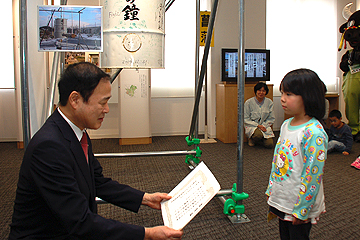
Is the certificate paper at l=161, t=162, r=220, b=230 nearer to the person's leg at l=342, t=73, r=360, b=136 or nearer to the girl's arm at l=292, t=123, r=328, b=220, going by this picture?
the girl's arm at l=292, t=123, r=328, b=220

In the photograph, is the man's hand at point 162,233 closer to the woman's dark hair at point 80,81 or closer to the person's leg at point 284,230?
the woman's dark hair at point 80,81

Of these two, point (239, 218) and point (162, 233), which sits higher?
point (162, 233)

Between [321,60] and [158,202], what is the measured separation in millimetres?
5575

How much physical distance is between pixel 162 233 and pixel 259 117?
3791 mm

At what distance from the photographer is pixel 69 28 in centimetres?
161

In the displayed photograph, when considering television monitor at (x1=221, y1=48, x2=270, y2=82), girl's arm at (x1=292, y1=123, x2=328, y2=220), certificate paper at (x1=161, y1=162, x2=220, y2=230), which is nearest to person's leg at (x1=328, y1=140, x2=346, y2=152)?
television monitor at (x1=221, y1=48, x2=270, y2=82)

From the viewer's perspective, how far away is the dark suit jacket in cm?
90

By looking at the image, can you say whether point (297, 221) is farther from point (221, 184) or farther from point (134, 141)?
point (134, 141)

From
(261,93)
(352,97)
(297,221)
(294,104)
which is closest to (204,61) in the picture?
(294,104)

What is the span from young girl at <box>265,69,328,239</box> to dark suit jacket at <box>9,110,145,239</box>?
2.02ft

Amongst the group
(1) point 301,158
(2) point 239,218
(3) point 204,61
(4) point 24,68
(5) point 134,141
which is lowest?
(2) point 239,218

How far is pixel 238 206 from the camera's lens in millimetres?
2037

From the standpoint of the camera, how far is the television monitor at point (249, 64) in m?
4.67

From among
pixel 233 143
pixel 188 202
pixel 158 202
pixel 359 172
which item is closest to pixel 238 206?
pixel 158 202
